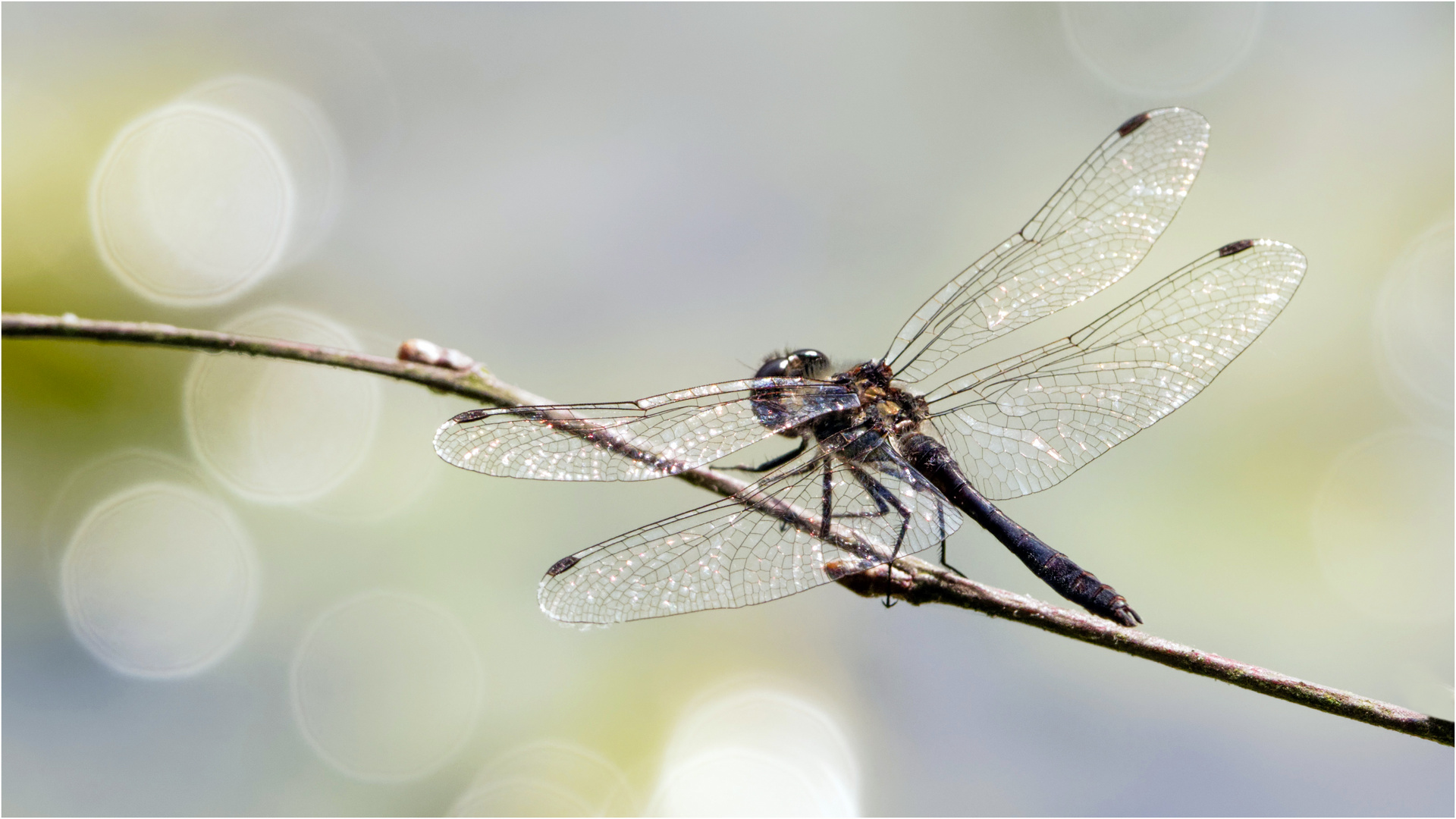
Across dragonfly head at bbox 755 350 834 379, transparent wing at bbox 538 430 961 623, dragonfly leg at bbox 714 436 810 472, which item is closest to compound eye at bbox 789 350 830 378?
dragonfly head at bbox 755 350 834 379

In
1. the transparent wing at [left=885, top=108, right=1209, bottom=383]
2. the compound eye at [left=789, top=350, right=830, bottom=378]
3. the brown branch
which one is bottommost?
the brown branch

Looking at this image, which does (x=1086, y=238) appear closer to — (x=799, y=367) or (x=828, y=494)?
(x=799, y=367)

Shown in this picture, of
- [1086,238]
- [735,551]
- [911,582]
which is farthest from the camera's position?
[1086,238]

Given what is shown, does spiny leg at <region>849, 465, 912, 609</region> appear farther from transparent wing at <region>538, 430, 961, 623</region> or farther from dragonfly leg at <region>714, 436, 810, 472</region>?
dragonfly leg at <region>714, 436, 810, 472</region>

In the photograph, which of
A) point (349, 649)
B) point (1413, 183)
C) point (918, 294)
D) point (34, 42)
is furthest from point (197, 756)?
point (1413, 183)

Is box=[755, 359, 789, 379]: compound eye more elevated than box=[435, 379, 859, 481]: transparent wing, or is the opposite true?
box=[755, 359, 789, 379]: compound eye

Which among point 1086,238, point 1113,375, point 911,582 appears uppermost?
point 1086,238

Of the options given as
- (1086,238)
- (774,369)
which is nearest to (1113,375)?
(1086,238)

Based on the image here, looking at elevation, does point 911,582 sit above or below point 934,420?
below
